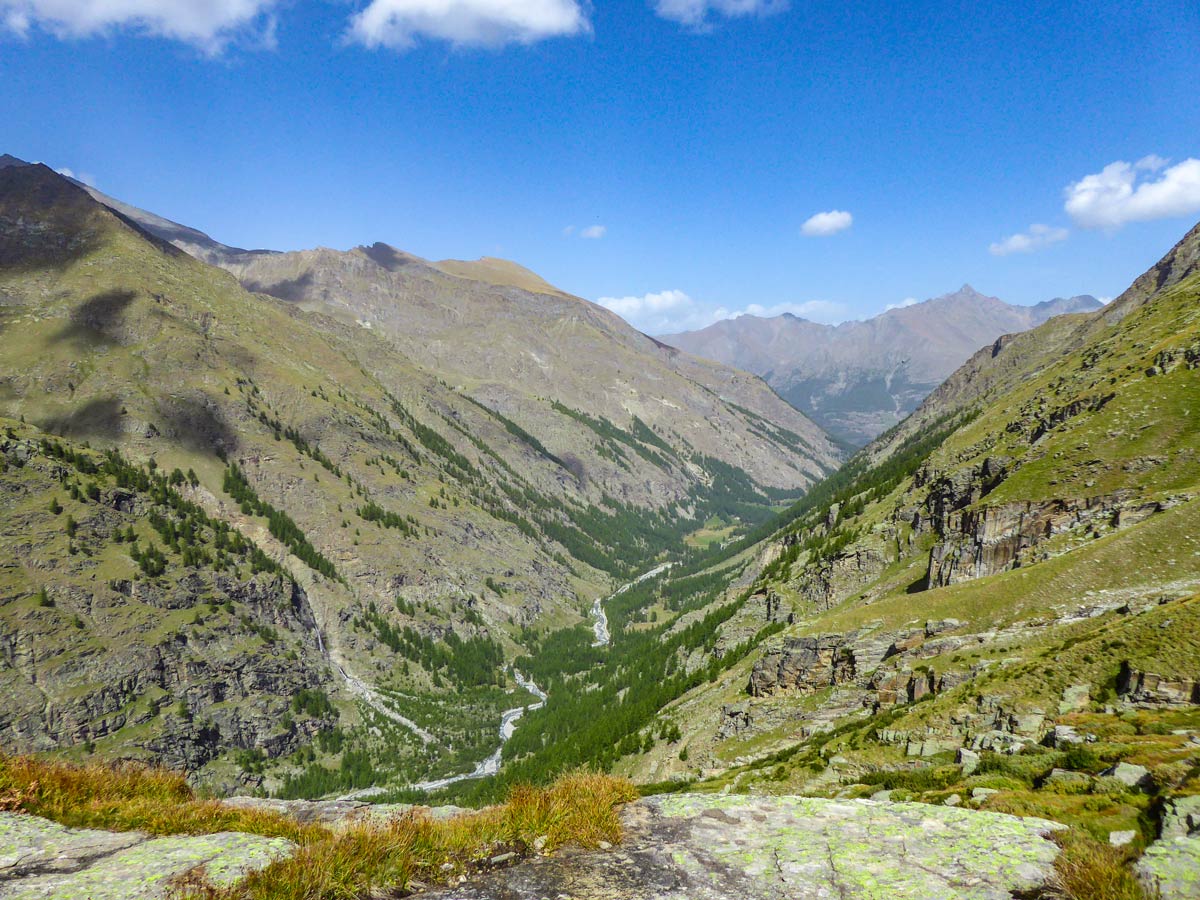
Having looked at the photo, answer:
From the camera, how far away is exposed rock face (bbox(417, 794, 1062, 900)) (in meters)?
8.59

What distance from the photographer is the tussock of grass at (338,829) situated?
8.40 metres

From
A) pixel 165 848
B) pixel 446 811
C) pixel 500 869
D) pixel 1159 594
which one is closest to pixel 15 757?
pixel 165 848

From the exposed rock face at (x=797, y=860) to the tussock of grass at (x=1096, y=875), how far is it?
0.43 m

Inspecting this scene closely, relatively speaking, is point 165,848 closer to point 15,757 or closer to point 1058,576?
point 15,757

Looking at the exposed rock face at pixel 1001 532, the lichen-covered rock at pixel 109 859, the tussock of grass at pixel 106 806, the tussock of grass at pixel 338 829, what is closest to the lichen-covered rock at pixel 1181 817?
the tussock of grass at pixel 338 829

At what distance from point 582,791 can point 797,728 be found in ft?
153

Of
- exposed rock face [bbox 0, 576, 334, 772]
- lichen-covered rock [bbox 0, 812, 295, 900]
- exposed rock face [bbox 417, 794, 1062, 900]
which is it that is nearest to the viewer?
lichen-covered rock [bbox 0, 812, 295, 900]

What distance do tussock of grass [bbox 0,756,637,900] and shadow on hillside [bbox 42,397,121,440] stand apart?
233385 mm

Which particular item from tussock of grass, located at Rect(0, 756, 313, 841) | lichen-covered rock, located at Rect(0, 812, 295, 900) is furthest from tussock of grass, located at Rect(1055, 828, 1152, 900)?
tussock of grass, located at Rect(0, 756, 313, 841)

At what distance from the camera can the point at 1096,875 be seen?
24.4 ft

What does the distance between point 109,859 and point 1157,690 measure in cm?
3300

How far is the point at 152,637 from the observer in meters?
135

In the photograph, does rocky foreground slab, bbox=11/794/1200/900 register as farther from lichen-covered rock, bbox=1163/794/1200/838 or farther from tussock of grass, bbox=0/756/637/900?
tussock of grass, bbox=0/756/637/900

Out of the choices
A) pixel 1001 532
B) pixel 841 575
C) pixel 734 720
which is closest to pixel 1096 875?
pixel 734 720
